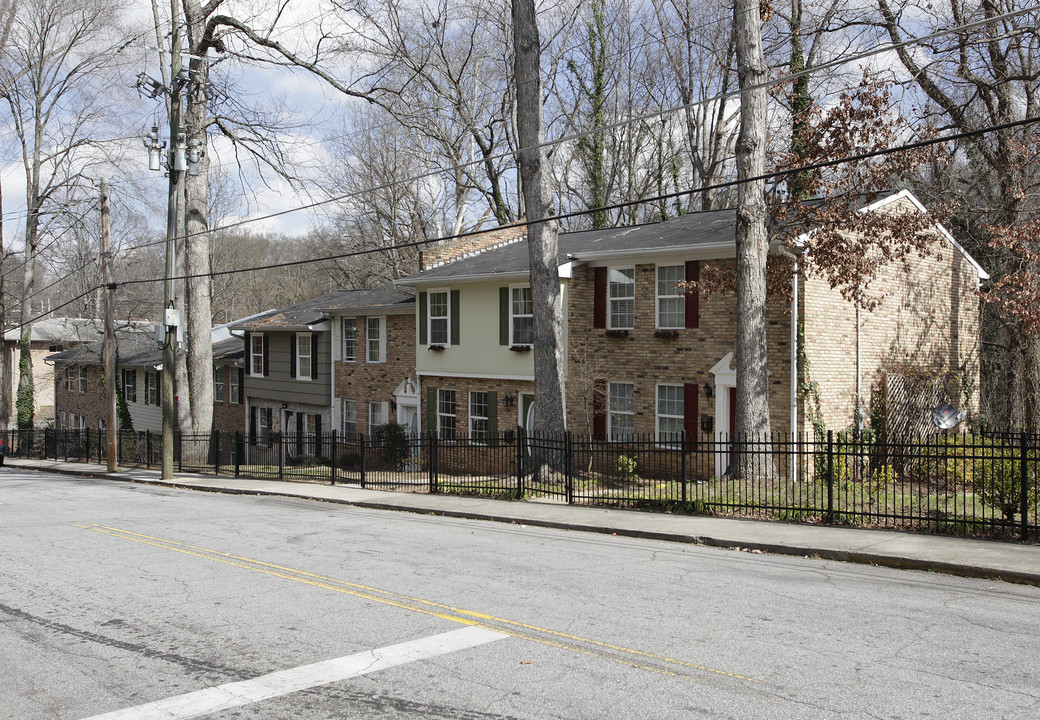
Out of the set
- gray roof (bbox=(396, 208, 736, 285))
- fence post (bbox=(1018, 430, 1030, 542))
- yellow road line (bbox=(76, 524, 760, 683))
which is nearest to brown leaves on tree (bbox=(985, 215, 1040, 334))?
gray roof (bbox=(396, 208, 736, 285))

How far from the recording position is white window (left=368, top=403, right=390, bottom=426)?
98.1 ft

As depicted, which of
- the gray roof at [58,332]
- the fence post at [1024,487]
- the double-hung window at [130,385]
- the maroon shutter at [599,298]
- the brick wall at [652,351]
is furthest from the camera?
the gray roof at [58,332]

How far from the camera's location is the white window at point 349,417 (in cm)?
3144

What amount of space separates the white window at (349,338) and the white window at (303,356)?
2.10 metres

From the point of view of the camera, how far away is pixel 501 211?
128ft

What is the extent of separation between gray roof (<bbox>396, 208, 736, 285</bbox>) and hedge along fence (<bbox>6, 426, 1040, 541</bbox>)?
4625 millimetres

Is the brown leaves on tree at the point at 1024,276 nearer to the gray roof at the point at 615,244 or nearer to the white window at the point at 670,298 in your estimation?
the gray roof at the point at 615,244

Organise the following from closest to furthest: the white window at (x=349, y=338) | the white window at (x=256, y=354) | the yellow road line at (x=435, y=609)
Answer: the yellow road line at (x=435, y=609), the white window at (x=349, y=338), the white window at (x=256, y=354)

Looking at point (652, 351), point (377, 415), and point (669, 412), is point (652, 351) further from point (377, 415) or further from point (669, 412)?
point (377, 415)

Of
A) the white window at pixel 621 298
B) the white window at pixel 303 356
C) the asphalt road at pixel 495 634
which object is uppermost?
the white window at pixel 621 298

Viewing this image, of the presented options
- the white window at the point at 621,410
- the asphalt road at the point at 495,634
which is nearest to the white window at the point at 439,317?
the white window at the point at 621,410

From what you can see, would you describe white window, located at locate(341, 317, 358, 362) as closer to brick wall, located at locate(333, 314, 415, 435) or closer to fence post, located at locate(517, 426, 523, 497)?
brick wall, located at locate(333, 314, 415, 435)

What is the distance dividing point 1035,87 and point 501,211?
69.8 feet

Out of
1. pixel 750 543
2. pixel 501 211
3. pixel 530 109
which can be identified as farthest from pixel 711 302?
pixel 501 211
